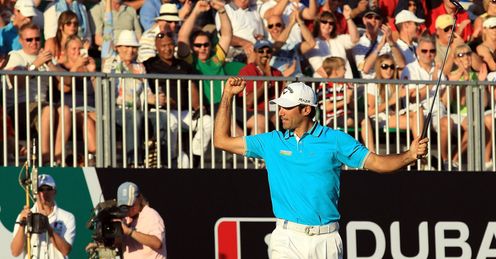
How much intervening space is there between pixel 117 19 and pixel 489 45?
14.5 feet

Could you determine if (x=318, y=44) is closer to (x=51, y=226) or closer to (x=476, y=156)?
(x=476, y=156)

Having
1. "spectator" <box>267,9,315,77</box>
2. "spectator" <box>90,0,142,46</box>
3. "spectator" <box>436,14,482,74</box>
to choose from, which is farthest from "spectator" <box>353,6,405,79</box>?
"spectator" <box>90,0,142,46</box>

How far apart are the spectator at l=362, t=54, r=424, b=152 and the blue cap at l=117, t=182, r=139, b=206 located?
109 inches

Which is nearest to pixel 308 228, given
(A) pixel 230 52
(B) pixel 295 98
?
(B) pixel 295 98

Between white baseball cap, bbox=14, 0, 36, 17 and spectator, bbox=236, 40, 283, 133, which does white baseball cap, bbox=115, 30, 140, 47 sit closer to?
white baseball cap, bbox=14, 0, 36, 17

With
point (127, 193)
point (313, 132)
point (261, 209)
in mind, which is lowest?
point (261, 209)

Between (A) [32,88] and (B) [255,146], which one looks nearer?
(B) [255,146]

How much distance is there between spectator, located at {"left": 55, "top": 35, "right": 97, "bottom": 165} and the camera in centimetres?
1567

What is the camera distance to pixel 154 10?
17.6 m

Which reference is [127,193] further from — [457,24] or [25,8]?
[457,24]

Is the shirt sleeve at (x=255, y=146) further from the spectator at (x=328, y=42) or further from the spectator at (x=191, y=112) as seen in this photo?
the spectator at (x=328, y=42)

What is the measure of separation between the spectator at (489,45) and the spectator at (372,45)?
3.30ft

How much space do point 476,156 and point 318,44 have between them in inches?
87.8

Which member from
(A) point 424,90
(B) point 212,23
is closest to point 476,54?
(A) point 424,90
